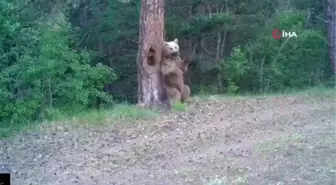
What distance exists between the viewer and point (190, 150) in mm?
9266

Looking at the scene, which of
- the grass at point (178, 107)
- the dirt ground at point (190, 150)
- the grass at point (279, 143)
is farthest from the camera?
the grass at point (178, 107)

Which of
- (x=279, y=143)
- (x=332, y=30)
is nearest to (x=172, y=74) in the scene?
(x=279, y=143)

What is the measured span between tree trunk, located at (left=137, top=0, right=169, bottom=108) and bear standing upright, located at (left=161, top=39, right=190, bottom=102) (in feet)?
1.38

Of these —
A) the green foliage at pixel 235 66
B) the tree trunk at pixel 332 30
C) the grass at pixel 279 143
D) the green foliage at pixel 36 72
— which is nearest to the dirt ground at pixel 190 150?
the grass at pixel 279 143

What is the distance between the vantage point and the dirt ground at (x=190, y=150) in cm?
767

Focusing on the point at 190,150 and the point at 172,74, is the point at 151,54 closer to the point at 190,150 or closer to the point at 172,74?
the point at 172,74

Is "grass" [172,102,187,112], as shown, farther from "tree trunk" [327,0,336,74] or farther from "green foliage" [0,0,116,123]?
"tree trunk" [327,0,336,74]

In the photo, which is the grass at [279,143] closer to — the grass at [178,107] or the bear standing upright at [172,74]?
the grass at [178,107]

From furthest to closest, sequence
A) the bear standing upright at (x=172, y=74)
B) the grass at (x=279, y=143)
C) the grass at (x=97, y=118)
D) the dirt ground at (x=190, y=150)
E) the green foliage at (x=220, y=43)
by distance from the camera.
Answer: the green foliage at (x=220, y=43)
the bear standing upright at (x=172, y=74)
the grass at (x=97, y=118)
the grass at (x=279, y=143)
the dirt ground at (x=190, y=150)

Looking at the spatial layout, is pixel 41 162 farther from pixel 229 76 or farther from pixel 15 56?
pixel 229 76

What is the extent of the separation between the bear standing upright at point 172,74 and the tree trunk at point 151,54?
1.38 ft

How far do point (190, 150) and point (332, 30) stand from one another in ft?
38.5

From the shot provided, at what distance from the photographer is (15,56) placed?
42.9 feet

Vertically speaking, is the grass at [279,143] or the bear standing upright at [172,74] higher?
the bear standing upright at [172,74]
